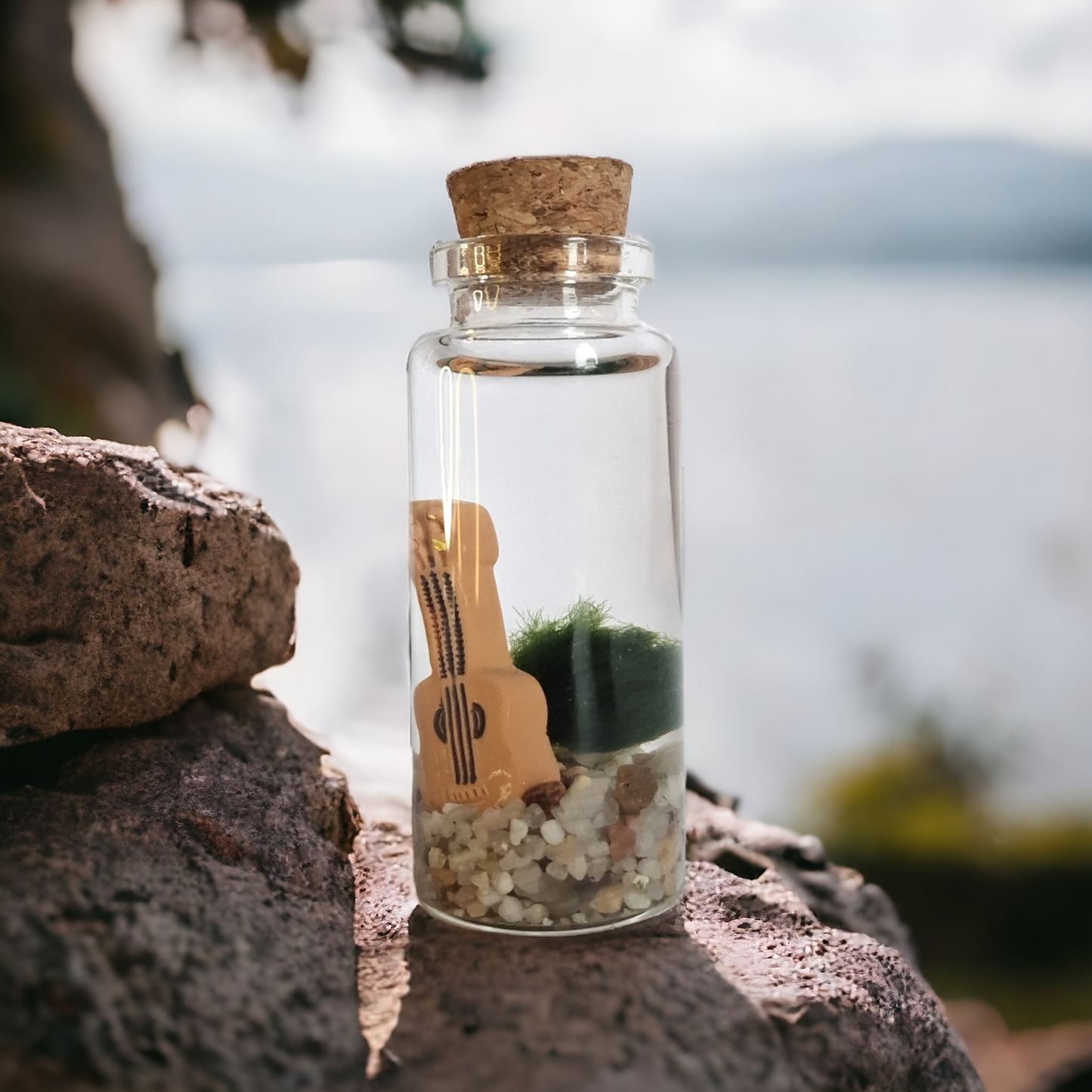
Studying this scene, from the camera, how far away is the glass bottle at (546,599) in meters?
1.05

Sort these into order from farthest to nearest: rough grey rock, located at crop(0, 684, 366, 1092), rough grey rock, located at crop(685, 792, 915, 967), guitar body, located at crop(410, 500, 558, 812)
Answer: rough grey rock, located at crop(685, 792, 915, 967)
guitar body, located at crop(410, 500, 558, 812)
rough grey rock, located at crop(0, 684, 366, 1092)

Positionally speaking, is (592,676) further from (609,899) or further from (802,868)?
(802,868)

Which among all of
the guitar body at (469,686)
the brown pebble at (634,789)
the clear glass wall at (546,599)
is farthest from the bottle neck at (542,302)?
the brown pebble at (634,789)

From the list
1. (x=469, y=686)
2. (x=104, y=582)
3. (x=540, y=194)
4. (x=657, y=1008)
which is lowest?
(x=657, y=1008)

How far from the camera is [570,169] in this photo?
1.08m

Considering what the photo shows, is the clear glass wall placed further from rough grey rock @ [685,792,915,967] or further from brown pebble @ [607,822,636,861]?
rough grey rock @ [685,792,915,967]

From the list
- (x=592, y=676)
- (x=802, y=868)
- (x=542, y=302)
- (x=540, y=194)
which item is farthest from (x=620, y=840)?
(x=540, y=194)

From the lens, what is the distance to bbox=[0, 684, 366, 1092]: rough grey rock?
0.79m

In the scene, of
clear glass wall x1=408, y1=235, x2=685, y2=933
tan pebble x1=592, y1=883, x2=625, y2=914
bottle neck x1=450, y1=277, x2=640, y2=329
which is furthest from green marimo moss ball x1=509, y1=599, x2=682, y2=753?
bottle neck x1=450, y1=277, x2=640, y2=329

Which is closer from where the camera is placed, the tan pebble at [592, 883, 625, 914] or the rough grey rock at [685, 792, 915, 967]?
the tan pebble at [592, 883, 625, 914]

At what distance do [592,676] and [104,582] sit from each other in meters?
0.50

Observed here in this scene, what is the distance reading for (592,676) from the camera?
1.07 meters

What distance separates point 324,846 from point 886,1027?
59cm

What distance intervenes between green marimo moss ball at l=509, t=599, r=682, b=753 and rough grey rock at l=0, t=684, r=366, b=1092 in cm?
30
